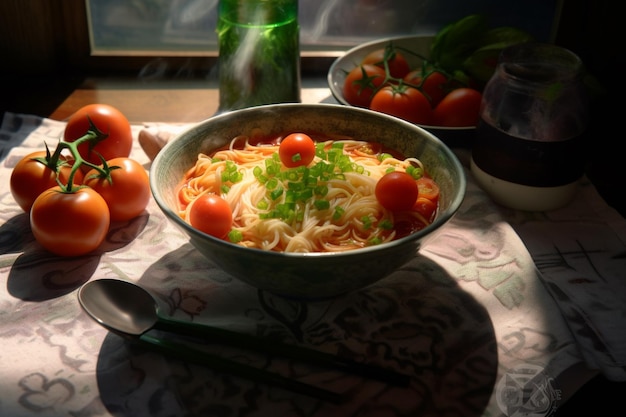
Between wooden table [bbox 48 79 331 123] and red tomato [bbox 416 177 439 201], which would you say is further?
wooden table [bbox 48 79 331 123]

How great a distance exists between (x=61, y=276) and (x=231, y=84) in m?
0.84

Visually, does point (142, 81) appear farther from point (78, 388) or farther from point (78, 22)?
point (78, 388)

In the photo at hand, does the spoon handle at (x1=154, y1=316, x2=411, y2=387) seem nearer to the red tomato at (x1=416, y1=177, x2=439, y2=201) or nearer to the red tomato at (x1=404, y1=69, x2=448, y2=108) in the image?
the red tomato at (x1=416, y1=177, x2=439, y2=201)

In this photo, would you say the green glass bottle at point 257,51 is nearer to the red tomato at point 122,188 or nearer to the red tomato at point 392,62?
the red tomato at point 392,62

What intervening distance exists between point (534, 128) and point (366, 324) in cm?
68

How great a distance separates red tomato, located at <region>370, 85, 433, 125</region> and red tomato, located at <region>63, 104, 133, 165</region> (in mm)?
701

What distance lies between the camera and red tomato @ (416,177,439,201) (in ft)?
4.79

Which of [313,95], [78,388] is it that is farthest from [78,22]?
[78,388]

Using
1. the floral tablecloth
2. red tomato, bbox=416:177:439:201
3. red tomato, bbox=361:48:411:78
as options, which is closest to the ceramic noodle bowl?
red tomato, bbox=416:177:439:201

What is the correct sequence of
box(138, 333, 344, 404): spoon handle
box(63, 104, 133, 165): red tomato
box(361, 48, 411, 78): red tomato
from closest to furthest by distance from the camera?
box(138, 333, 344, 404): spoon handle
box(63, 104, 133, 165): red tomato
box(361, 48, 411, 78): red tomato

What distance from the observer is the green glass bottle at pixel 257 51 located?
6.51 ft

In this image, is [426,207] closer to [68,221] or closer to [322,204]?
[322,204]

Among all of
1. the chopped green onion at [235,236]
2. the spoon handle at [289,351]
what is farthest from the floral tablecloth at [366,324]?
the chopped green onion at [235,236]

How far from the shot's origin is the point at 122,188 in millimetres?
1588
